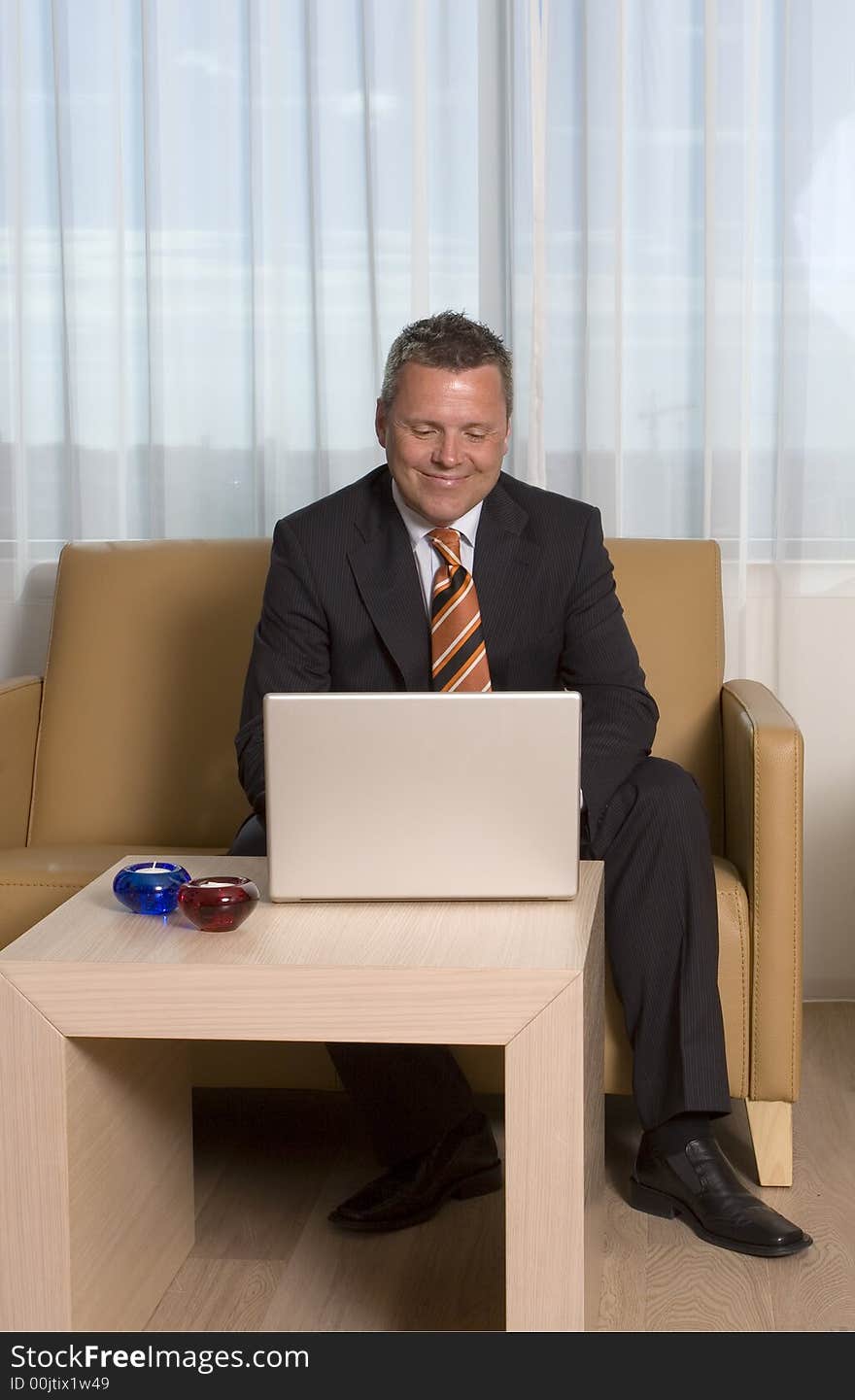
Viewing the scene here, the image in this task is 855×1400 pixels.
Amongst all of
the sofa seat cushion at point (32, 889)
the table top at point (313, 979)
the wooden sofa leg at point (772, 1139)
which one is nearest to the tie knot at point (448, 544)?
the sofa seat cushion at point (32, 889)

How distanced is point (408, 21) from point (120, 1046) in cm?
199

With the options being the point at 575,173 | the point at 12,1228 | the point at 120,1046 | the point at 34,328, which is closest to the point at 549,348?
the point at 575,173

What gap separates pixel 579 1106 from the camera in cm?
139

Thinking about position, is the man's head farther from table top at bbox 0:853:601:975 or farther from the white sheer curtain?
the white sheer curtain

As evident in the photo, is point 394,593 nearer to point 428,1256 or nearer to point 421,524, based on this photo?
point 421,524

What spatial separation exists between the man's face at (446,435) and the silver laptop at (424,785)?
0.62m

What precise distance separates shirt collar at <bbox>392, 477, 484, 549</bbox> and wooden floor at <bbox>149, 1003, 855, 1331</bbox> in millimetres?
893

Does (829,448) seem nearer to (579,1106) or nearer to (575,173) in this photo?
(575,173)

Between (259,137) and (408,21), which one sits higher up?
(408,21)

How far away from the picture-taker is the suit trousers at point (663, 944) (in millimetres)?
1912

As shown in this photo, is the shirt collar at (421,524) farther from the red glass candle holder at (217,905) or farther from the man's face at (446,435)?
the red glass candle holder at (217,905)

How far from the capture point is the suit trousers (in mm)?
1912

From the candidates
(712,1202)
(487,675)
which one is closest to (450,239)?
(487,675)

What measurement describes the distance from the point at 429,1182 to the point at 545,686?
700 mm
